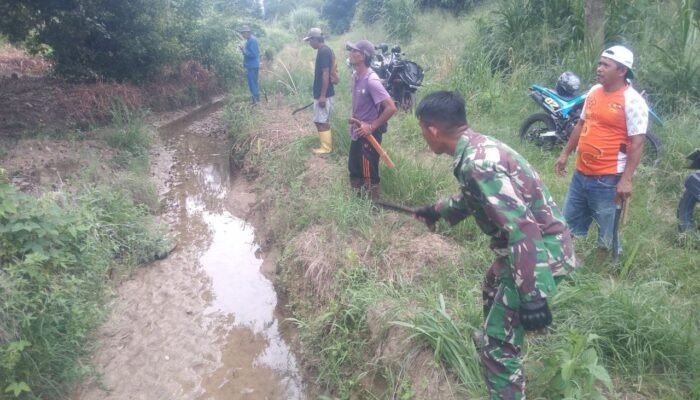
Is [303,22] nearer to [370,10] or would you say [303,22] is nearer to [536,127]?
[370,10]

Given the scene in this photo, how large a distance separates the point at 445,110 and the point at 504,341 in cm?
107

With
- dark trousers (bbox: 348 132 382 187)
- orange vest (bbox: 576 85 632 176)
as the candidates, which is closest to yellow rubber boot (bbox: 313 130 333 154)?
dark trousers (bbox: 348 132 382 187)

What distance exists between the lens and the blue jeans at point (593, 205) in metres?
3.11

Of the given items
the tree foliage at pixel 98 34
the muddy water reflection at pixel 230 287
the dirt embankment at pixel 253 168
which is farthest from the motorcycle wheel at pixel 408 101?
the tree foliage at pixel 98 34

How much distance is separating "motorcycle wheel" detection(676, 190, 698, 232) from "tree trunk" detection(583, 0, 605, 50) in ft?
11.5

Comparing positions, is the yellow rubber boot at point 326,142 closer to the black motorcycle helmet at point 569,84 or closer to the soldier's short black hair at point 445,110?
the black motorcycle helmet at point 569,84

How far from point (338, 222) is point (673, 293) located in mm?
2574

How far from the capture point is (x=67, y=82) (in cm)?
975

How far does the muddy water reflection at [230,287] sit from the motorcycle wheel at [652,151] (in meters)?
3.98

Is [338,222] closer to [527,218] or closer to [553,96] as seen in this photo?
[527,218]

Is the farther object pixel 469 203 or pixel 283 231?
pixel 283 231

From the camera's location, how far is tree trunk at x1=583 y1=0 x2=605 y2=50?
21.1 feet

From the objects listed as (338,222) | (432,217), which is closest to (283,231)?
(338,222)

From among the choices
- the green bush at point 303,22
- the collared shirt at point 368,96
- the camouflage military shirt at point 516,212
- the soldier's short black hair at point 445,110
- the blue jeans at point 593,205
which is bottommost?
the green bush at point 303,22
